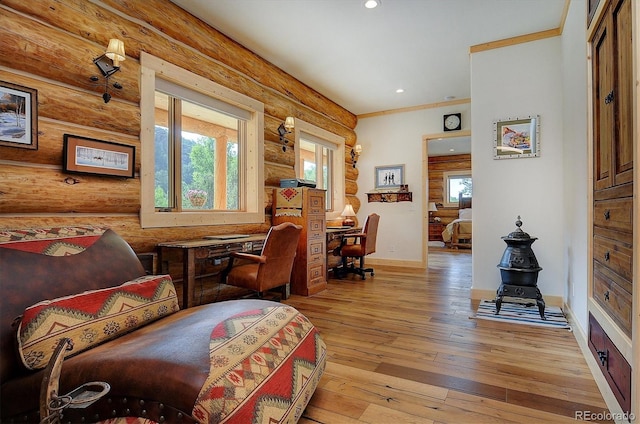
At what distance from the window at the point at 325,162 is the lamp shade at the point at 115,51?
2.87 m

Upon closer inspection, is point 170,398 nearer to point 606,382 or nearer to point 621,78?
point 606,382

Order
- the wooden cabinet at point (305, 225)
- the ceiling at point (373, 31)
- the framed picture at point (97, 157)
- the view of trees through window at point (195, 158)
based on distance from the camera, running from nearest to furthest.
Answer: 1. the framed picture at point (97, 157)
2. the ceiling at point (373, 31)
3. the view of trees through window at point (195, 158)
4. the wooden cabinet at point (305, 225)

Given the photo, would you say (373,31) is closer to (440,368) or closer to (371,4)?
(371,4)

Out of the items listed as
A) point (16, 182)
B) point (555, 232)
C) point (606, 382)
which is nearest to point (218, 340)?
point (16, 182)

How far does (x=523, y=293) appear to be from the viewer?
→ 312 cm

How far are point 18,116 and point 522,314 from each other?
4.25 m

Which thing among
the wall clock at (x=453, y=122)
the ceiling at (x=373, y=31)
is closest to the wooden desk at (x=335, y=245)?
the ceiling at (x=373, y=31)

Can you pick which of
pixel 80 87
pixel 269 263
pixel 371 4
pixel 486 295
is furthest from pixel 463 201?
pixel 80 87

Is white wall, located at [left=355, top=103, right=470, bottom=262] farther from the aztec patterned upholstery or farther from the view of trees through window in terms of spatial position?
the aztec patterned upholstery

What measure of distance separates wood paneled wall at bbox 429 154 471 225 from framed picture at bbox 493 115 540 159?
23.0 ft

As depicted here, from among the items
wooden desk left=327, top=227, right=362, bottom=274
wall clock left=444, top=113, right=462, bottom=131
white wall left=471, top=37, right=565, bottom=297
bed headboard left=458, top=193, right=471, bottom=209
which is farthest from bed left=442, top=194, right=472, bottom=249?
white wall left=471, top=37, right=565, bottom=297

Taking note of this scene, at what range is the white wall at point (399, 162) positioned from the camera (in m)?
6.00

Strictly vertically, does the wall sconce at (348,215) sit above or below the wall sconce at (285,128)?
below

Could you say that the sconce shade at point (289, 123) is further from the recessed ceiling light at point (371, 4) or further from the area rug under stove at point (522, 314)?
the area rug under stove at point (522, 314)
